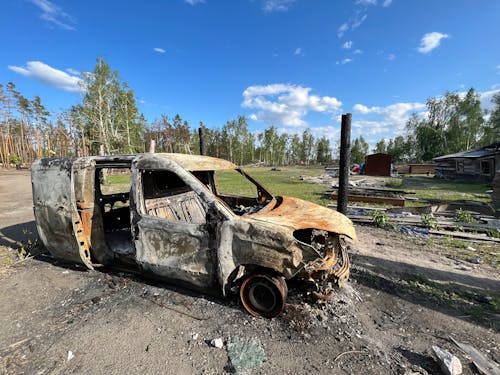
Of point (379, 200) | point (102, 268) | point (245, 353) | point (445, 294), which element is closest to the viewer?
point (245, 353)

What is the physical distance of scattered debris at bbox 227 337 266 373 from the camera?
2109 mm

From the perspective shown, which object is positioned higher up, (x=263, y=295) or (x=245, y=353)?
Answer: (x=263, y=295)

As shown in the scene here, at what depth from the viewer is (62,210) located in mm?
3527

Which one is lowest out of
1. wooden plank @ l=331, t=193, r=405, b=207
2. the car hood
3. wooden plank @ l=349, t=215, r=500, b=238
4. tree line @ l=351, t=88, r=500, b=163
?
wooden plank @ l=349, t=215, r=500, b=238

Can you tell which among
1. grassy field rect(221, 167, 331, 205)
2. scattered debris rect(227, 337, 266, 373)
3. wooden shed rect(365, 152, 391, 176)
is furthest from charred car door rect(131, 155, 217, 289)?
wooden shed rect(365, 152, 391, 176)

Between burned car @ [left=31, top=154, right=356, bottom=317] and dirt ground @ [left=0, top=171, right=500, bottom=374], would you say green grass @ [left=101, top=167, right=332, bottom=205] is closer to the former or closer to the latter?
dirt ground @ [left=0, top=171, right=500, bottom=374]

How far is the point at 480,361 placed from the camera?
2105 millimetres

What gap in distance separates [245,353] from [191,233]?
1.36 metres

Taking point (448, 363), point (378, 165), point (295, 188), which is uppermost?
point (378, 165)

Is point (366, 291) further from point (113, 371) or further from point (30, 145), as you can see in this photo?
point (30, 145)

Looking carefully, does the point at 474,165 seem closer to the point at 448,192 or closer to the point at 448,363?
the point at 448,192

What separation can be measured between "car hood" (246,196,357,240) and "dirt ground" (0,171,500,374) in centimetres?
100

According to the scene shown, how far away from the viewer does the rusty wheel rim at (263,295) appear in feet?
8.50

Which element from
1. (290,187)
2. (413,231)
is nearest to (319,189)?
(290,187)
